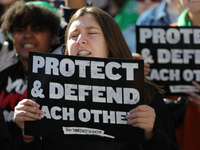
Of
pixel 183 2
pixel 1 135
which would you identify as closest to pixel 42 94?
pixel 1 135

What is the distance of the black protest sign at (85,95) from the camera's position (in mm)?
1819

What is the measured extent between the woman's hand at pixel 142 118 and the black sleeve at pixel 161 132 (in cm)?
8

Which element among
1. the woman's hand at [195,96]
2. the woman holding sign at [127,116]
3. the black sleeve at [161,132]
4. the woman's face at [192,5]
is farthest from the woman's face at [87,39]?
the woman's face at [192,5]

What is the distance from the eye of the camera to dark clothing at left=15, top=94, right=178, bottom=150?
1.82 m

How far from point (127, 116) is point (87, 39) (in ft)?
1.78

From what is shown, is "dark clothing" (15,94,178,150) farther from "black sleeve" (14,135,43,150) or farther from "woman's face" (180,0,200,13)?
"woman's face" (180,0,200,13)

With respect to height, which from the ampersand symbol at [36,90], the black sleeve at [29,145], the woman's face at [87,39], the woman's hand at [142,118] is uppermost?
the woman's face at [87,39]

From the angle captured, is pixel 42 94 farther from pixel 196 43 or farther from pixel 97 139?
pixel 196 43

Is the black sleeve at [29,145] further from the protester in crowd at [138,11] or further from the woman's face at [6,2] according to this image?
the woman's face at [6,2]

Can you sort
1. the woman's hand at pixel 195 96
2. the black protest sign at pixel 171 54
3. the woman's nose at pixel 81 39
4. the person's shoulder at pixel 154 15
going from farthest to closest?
the person's shoulder at pixel 154 15, the black protest sign at pixel 171 54, the woman's hand at pixel 195 96, the woman's nose at pixel 81 39

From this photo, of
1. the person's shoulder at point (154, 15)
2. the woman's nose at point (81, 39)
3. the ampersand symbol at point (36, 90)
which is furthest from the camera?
the person's shoulder at point (154, 15)

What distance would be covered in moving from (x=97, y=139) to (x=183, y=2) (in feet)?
5.58

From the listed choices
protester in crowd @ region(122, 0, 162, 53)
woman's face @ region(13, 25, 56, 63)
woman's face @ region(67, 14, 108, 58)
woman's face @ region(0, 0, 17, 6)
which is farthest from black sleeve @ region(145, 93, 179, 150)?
woman's face @ region(0, 0, 17, 6)

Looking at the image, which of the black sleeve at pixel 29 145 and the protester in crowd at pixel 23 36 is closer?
the black sleeve at pixel 29 145
